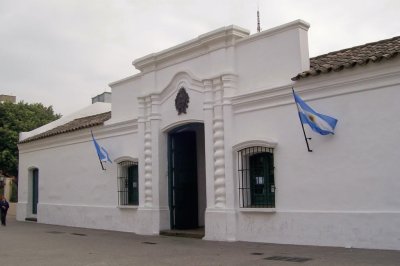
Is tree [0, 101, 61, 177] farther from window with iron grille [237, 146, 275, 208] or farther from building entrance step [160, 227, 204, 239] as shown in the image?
window with iron grille [237, 146, 275, 208]

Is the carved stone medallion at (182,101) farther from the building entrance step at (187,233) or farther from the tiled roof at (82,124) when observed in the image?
the tiled roof at (82,124)

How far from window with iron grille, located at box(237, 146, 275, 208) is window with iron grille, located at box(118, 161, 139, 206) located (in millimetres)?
4940

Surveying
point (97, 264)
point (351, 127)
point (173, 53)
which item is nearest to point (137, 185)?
point (173, 53)

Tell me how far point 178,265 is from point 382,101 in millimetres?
5283

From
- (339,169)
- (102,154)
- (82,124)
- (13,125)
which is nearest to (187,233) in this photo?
(102,154)

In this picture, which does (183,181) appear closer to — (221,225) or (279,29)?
(221,225)

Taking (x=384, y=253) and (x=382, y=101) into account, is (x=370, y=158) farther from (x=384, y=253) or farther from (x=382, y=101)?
(x=384, y=253)

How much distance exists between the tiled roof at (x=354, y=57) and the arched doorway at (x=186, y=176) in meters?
4.43

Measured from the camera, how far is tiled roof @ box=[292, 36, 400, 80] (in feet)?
31.6

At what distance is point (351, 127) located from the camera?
32.9 ft

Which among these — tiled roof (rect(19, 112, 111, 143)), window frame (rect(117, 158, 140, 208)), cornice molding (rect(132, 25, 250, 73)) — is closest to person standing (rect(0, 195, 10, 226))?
tiled roof (rect(19, 112, 111, 143))

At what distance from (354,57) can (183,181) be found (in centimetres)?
663

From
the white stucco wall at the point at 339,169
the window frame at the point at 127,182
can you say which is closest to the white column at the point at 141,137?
the window frame at the point at 127,182

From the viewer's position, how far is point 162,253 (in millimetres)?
10609
